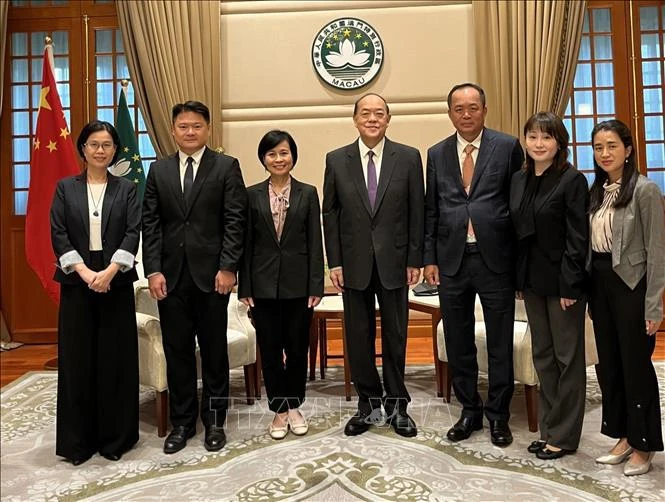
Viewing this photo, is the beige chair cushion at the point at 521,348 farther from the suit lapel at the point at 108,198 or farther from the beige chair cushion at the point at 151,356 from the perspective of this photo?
the suit lapel at the point at 108,198

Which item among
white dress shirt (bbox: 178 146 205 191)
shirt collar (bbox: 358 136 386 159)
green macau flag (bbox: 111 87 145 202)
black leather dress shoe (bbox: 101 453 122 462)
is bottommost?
black leather dress shoe (bbox: 101 453 122 462)

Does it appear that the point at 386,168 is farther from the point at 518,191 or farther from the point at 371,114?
the point at 518,191

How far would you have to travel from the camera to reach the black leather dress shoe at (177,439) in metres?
2.52

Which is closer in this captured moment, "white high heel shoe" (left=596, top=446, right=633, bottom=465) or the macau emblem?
"white high heel shoe" (left=596, top=446, right=633, bottom=465)

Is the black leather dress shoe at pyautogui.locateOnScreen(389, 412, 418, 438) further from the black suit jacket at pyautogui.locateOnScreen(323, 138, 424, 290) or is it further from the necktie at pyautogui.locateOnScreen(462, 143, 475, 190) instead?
the necktie at pyautogui.locateOnScreen(462, 143, 475, 190)

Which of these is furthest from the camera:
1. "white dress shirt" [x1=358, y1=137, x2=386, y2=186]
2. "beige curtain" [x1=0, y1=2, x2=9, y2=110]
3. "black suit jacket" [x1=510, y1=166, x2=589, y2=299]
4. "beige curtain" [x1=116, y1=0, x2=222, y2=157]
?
"beige curtain" [x1=0, y1=2, x2=9, y2=110]

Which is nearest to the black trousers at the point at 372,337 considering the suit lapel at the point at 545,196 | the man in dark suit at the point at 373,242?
the man in dark suit at the point at 373,242

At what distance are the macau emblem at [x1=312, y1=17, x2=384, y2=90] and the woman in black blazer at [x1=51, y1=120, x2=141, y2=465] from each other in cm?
276

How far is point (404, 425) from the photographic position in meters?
2.67

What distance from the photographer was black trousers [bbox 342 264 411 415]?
8.66 ft

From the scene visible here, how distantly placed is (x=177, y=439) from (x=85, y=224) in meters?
1.01

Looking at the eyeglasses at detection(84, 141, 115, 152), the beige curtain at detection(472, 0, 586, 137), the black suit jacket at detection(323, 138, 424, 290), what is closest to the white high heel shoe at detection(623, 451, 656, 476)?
the black suit jacket at detection(323, 138, 424, 290)

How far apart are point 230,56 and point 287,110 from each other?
668mm

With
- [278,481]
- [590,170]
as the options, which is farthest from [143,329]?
[590,170]
